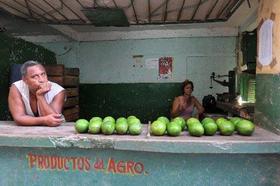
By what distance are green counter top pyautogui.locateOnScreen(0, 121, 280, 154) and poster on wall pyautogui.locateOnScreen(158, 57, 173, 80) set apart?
4.54 metres

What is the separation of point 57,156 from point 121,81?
4.67m

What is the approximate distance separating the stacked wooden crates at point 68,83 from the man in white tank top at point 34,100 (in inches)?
105

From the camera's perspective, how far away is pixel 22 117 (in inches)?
97.4

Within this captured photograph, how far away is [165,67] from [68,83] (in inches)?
81.5

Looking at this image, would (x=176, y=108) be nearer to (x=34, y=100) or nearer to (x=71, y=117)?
(x=71, y=117)

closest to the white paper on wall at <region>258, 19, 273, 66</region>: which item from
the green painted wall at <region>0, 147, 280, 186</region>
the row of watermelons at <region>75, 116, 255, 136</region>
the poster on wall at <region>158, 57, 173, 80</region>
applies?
the row of watermelons at <region>75, 116, 255, 136</region>

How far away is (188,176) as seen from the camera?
200 cm

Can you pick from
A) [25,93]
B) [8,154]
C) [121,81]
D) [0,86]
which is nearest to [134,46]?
[121,81]

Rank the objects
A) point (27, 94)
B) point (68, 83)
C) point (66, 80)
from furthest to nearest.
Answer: point (68, 83) → point (66, 80) → point (27, 94)

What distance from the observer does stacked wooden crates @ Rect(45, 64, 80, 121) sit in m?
5.51

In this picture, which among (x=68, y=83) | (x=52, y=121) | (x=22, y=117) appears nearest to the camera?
(x=52, y=121)

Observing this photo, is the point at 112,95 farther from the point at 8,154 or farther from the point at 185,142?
the point at 185,142

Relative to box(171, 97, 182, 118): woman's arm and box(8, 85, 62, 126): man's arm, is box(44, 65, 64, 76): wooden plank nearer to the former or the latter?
box(171, 97, 182, 118): woman's arm

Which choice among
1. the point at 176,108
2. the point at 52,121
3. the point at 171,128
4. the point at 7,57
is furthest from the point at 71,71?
the point at 171,128
